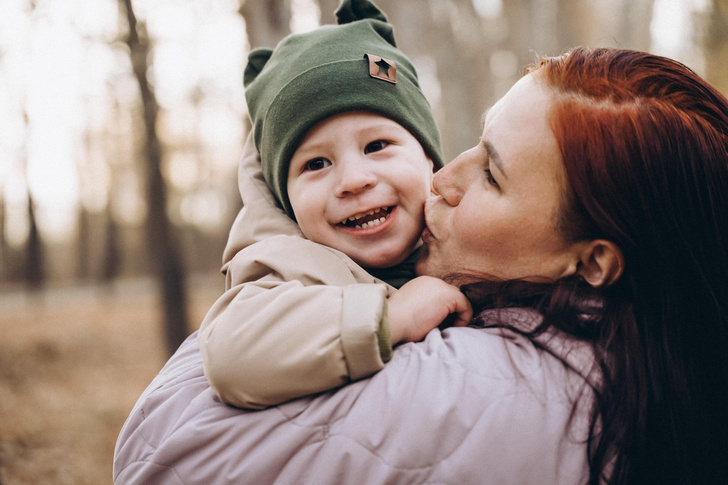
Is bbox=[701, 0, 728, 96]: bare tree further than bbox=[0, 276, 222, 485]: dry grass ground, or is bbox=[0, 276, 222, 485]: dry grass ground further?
bbox=[701, 0, 728, 96]: bare tree

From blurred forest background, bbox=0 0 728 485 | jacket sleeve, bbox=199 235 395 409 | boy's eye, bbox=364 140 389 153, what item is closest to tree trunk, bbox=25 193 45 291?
blurred forest background, bbox=0 0 728 485

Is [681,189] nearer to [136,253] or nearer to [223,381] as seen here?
[223,381]

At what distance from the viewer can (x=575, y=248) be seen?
151 cm

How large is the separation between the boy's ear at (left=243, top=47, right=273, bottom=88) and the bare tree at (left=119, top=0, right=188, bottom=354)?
176 inches

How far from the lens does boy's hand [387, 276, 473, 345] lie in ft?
4.93

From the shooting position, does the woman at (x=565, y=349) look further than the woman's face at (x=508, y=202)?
No

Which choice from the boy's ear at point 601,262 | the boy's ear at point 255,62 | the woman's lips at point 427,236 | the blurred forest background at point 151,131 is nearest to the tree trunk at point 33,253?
the blurred forest background at point 151,131

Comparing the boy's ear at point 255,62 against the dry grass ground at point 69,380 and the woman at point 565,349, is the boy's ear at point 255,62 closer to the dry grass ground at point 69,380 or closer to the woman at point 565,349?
the woman at point 565,349

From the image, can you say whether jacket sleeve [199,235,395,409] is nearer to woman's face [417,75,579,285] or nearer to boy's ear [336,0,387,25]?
woman's face [417,75,579,285]

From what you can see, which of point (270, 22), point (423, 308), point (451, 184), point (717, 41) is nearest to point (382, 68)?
point (451, 184)

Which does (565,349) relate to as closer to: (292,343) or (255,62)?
(292,343)

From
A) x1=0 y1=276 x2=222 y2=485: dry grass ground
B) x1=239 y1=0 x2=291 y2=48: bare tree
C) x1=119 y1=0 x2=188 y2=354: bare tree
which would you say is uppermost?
x1=239 y1=0 x2=291 y2=48: bare tree

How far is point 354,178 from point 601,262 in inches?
29.9

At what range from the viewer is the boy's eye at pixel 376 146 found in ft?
6.35
